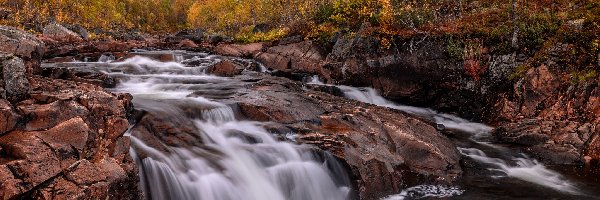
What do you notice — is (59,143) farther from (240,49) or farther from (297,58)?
(240,49)

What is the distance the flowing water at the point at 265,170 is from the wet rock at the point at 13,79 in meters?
2.20

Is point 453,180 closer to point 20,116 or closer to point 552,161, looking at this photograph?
point 552,161

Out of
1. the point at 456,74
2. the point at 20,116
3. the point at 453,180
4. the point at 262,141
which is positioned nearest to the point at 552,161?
the point at 453,180

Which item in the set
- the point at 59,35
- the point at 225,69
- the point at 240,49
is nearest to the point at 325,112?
the point at 225,69

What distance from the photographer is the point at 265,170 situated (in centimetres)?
984

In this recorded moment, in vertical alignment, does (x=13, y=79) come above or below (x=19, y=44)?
below

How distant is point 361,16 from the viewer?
21844 mm

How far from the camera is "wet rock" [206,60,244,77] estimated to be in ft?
66.0

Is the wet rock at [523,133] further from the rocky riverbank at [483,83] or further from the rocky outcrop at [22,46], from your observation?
the rocky outcrop at [22,46]

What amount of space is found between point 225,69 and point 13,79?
42.0ft

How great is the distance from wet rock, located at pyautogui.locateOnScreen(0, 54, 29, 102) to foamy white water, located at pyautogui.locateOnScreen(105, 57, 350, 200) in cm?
215

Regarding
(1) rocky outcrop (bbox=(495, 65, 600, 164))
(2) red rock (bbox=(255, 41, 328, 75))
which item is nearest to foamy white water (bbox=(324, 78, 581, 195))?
(1) rocky outcrop (bbox=(495, 65, 600, 164))

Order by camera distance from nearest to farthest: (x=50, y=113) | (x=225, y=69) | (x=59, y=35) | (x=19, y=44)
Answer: (x=50, y=113)
(x=19, y=44)
(x=225, y=69)
(x=59, y=35)

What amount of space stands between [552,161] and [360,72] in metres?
9.22
